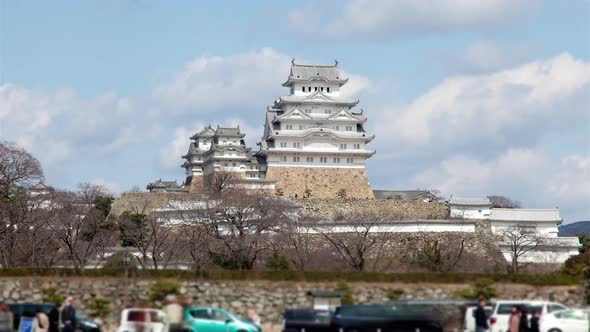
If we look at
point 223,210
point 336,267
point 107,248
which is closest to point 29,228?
point 107,248

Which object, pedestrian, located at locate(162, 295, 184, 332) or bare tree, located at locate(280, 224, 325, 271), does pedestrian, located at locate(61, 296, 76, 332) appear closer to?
pedestrian, located at locate(162, 295, 184, 332)

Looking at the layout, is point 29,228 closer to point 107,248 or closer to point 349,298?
point 107,248

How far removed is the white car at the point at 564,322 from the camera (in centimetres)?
3259

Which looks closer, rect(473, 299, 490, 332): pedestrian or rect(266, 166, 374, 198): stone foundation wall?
rect(473, 299, 490, 332): pedestrian

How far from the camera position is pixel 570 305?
3819 centimetres

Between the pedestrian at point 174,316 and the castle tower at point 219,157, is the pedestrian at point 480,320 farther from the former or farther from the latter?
the castle tower at point 219,157

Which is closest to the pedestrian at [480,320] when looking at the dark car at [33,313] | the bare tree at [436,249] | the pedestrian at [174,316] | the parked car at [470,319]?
the parked car at [470,319]

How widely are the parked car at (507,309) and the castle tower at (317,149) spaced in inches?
2196

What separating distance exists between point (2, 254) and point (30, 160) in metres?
12.6

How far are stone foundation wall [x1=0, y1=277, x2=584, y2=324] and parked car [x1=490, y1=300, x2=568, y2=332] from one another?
390cm

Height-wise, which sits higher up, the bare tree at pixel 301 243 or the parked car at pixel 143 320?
the bare tree at pixel 301 243

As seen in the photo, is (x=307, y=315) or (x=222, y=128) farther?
(x=222, y=128)

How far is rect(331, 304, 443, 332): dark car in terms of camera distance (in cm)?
3272

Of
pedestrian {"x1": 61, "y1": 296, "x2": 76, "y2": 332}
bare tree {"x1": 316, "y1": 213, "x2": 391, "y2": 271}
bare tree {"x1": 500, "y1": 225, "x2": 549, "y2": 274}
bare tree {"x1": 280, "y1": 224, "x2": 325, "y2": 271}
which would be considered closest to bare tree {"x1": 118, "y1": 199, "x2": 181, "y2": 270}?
bare tree {"x1": 280, "y1": 224, "x2": 325, "y2": 271}
